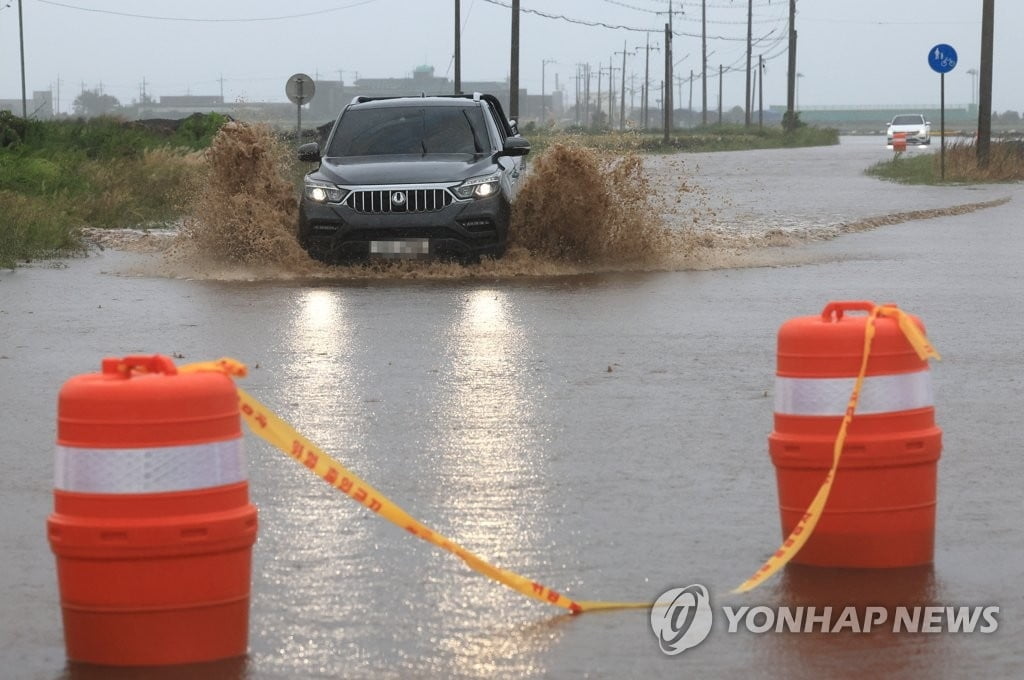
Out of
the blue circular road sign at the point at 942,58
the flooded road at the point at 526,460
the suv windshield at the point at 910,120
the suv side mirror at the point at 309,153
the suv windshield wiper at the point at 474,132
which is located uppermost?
the blue circular road sign at the point at 942,58

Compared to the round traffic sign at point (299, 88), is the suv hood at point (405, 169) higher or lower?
lower

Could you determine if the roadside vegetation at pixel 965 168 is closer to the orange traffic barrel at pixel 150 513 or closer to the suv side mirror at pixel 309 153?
the suv side mirror at pixel 309 153

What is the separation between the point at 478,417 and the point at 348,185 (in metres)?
8.49

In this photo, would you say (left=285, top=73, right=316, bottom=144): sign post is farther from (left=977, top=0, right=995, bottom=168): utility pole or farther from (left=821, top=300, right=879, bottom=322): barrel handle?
(left=821, top=300, right=879, bottom=322): barrel handle

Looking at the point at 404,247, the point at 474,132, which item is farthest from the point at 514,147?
the point at 404,247

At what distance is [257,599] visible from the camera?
18.2 feet

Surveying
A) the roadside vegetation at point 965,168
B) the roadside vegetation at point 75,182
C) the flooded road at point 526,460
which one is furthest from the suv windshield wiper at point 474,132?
the roadside vegetation at point 965,168

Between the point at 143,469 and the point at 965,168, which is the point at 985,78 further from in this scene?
the point at 143,469

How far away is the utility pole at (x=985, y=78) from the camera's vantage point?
42.3 metres

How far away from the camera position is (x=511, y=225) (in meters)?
18.7

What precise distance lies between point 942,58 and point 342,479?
35624 mm

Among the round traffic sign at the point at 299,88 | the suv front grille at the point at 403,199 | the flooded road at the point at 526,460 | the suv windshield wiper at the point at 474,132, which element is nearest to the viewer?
the flooded road at the point at 526,460

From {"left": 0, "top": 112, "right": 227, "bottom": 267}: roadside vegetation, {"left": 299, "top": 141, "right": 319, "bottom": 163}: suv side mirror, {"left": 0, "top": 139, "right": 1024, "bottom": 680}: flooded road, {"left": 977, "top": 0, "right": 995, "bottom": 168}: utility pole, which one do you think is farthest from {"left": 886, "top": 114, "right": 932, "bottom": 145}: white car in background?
{"left": 299, "top": 141, "right": 319, "bottom": 163}: suv side mirror

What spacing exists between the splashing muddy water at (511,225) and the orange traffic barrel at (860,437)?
39.1 ft
